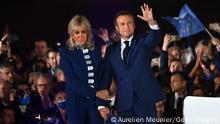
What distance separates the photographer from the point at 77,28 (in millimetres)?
3230

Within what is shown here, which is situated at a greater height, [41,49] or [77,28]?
[77,28]

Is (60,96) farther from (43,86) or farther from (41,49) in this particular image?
(41,49)

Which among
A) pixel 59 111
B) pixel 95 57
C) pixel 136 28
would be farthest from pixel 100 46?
pixel 59 111

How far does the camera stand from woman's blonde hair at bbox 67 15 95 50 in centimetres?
322

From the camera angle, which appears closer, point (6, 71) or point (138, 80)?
point (138, 80)

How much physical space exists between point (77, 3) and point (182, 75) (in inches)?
39.8

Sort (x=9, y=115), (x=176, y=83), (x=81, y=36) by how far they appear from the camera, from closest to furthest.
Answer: (x=176, y=83) → (x=81, y=36) → (x=9, y=115)

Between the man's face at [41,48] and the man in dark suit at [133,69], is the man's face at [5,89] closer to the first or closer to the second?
the man's face at [41,48]

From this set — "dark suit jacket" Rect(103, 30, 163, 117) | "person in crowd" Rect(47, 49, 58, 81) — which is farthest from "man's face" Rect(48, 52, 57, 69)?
"dark suit jacket" Rect(103, 30, 163, 117)

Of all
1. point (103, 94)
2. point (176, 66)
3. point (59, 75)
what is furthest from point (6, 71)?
point (176, 66)

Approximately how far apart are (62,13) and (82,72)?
0.51 metres

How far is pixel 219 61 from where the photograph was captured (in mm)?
3088

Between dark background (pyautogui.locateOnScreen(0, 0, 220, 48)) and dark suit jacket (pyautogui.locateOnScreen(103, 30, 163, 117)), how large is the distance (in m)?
0.14

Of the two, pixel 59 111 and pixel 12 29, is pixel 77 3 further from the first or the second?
pixel 59 111
